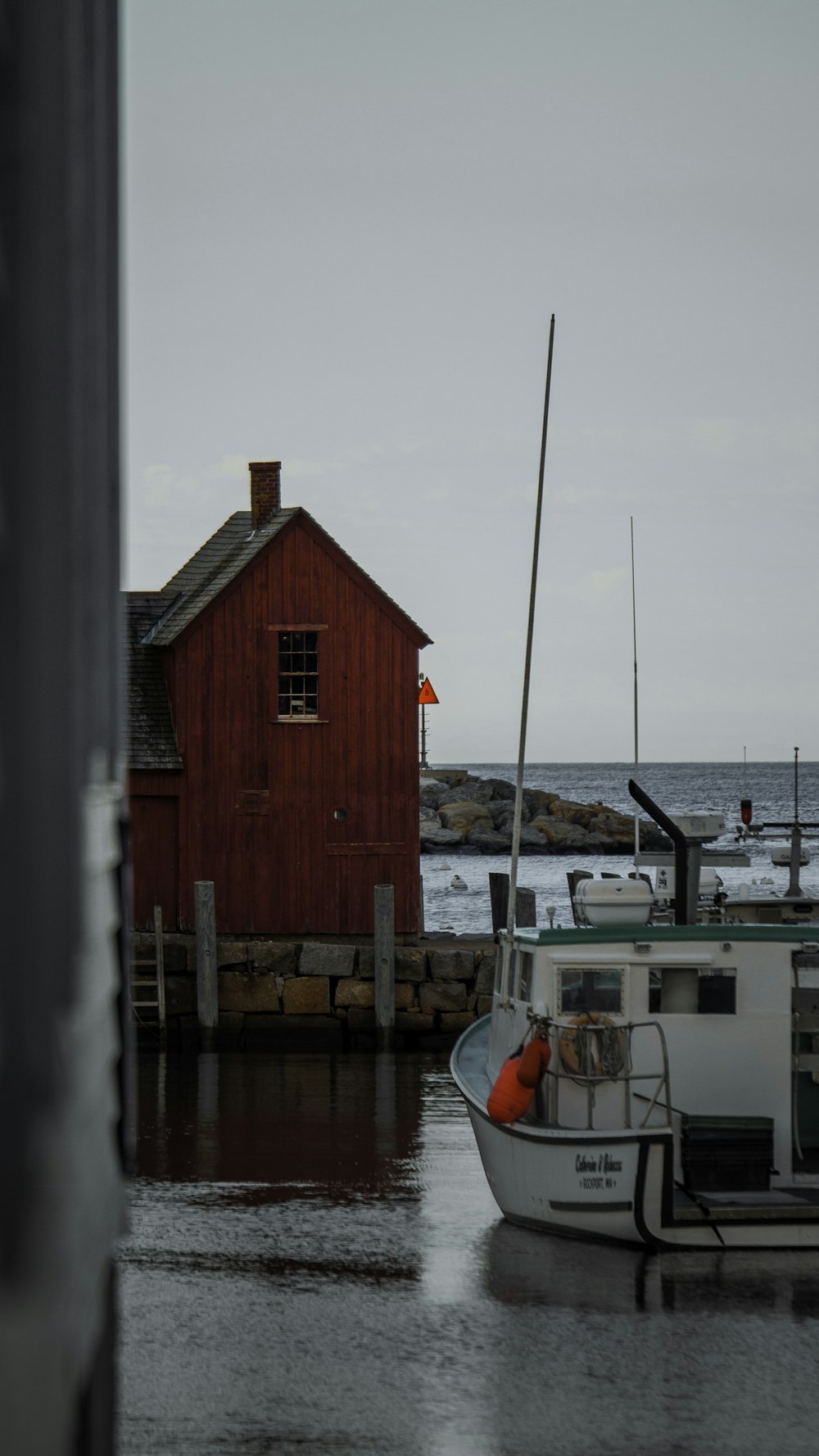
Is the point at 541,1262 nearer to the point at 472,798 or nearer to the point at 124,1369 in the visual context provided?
the point at 124,1369

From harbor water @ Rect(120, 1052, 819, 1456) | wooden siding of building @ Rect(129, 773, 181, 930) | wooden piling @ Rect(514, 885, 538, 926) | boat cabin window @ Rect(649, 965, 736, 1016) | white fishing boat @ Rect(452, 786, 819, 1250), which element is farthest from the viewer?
wooden siding of building @ Rect(129, 773, 181, 930)

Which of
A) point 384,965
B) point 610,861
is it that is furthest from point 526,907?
point 610,861

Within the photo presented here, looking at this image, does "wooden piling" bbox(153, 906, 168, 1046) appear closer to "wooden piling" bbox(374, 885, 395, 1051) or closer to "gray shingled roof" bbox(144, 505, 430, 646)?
"wooden piling" bbox(374, 885, 395, 1051)

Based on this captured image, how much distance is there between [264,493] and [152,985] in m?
9.40

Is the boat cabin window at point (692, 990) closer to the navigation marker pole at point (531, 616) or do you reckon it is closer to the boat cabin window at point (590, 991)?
the boat cabin window at point (590, 991)

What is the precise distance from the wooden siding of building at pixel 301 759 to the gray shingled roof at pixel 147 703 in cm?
53

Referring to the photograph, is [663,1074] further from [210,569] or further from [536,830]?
[536,830]

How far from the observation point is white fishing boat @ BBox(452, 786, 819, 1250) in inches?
500

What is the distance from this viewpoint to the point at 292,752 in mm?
25391

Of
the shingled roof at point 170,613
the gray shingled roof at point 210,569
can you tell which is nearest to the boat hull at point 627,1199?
the shingled roof at point 170,613

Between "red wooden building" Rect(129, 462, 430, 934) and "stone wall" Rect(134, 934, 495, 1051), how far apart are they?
2.82ft

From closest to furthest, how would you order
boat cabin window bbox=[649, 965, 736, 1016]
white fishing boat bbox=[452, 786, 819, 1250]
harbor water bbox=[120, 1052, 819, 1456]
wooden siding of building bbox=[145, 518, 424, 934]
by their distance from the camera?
harbor water bbox=[120, 1052, 819, 1456], white fishing boat bbox=[452, 786, 819, 1250], boat cabin window bbox=[649, 965, 736, 1016], wooden siding of building bbox=[145, 518, 424, 934]

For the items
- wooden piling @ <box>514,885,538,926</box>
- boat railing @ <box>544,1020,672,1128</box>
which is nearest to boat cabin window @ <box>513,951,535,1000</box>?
boat railing @ <box>544,1020,672,1128</box>

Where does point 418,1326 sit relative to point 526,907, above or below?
below
